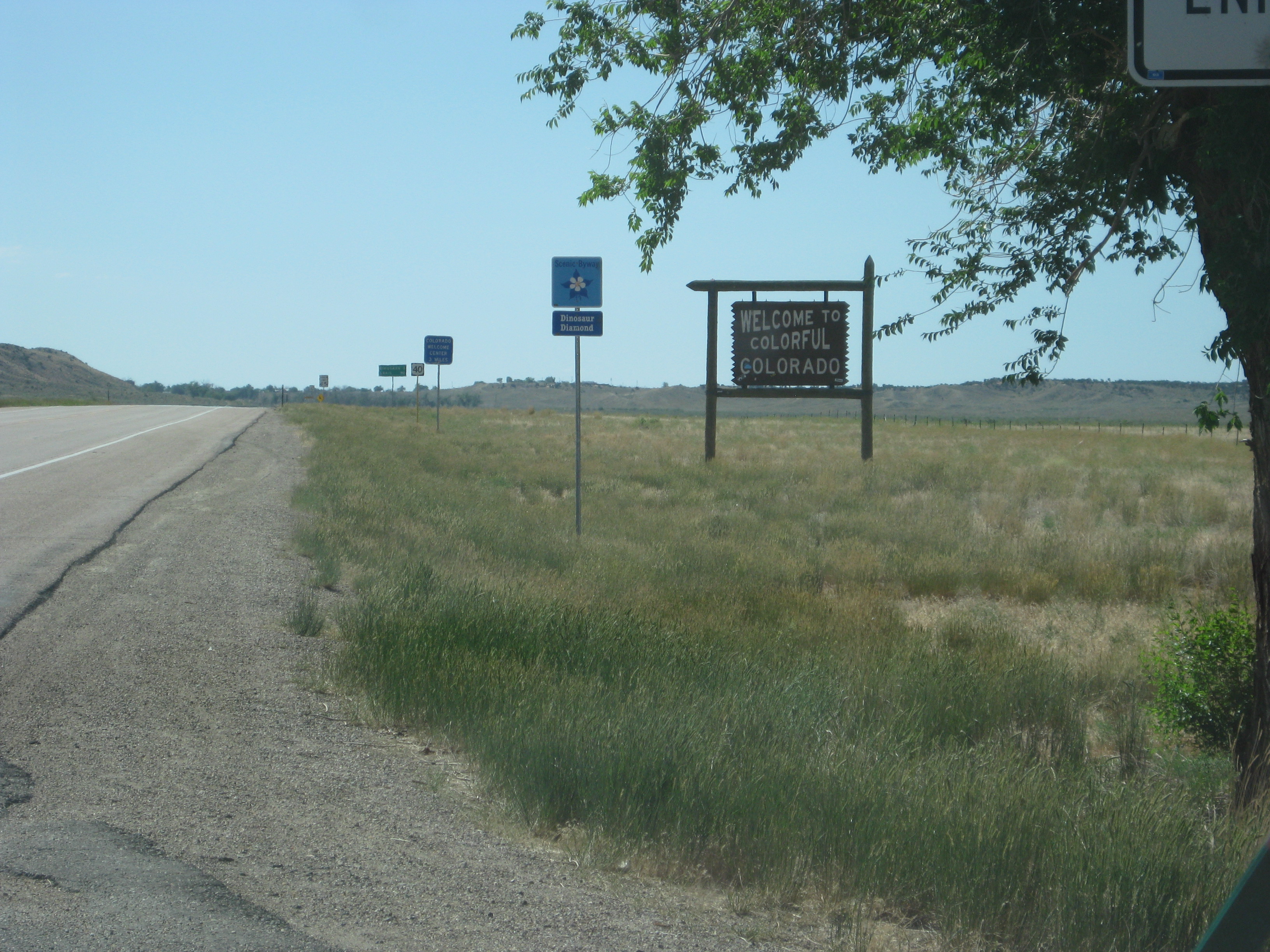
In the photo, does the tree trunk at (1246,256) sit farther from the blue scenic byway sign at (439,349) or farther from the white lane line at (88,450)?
the blue scenic byway sign at (439,349)

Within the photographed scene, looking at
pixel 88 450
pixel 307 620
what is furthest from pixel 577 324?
pixel 88 450

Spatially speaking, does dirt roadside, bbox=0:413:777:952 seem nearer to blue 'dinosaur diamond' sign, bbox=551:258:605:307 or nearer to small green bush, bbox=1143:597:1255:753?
small green bush, bbox=1143:597:1255:753

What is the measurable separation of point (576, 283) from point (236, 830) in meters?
10.2

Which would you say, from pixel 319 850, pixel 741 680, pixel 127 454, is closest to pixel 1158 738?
pixel 741 680

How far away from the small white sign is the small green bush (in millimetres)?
4730

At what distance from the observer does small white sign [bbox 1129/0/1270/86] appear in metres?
2.59

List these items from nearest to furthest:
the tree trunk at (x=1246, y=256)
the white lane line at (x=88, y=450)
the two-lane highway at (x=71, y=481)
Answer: the tree trunk at (x=1246, y=256) < the two-lane highway at (x=71, y=481) < the white lane line at (x=88, y=450)

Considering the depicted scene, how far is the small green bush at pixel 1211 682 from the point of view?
637 centimetres

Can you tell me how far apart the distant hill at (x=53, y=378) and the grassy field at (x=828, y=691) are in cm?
11281

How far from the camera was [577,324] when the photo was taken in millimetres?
13656

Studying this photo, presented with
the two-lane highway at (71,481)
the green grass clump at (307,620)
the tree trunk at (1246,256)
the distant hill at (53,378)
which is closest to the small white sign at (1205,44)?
the tree trunk at (1246,256)

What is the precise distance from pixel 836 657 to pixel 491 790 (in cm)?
360

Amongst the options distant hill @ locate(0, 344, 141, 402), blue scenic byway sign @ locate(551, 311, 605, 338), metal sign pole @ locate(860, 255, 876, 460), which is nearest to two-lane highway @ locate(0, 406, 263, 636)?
blue scenic byway sign @ locate(551, 311, 605, 338)

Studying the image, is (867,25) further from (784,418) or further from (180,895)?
(784,418)
